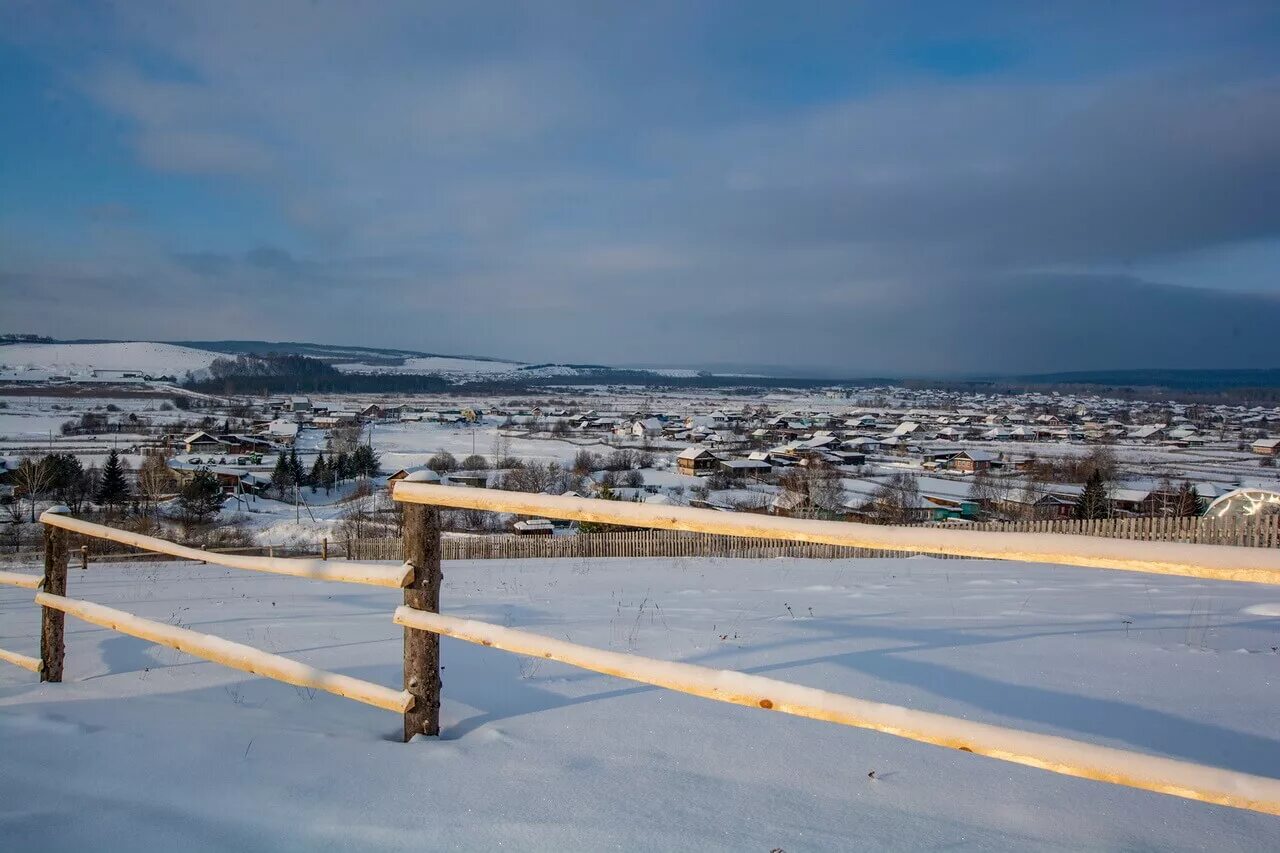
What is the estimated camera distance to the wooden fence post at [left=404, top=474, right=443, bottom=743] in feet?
10.5

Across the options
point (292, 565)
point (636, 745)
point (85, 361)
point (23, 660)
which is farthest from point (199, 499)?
point (85, 361)

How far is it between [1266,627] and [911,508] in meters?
33.6

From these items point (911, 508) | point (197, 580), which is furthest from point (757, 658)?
point (911, 508)

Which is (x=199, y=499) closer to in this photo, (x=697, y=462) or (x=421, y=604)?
(x=697, y=462)

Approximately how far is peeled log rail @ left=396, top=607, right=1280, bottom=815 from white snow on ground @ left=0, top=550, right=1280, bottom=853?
0.48 metres

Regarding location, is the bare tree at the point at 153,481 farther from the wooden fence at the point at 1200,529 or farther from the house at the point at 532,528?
the wooden fence at the point at 1200,529

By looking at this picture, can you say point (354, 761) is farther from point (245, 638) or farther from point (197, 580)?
point (197, 580)

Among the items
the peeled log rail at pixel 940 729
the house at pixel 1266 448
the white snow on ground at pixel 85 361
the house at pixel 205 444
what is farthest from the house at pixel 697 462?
the white snow on ground at pixel 85 361

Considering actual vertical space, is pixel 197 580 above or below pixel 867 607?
below

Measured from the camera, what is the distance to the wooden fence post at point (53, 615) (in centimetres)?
459

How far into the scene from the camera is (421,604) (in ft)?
10.6

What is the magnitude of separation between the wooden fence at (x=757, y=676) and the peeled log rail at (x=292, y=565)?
10 millimetres

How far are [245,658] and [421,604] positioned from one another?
110 cm

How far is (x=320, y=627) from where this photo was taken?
6.78 metres
